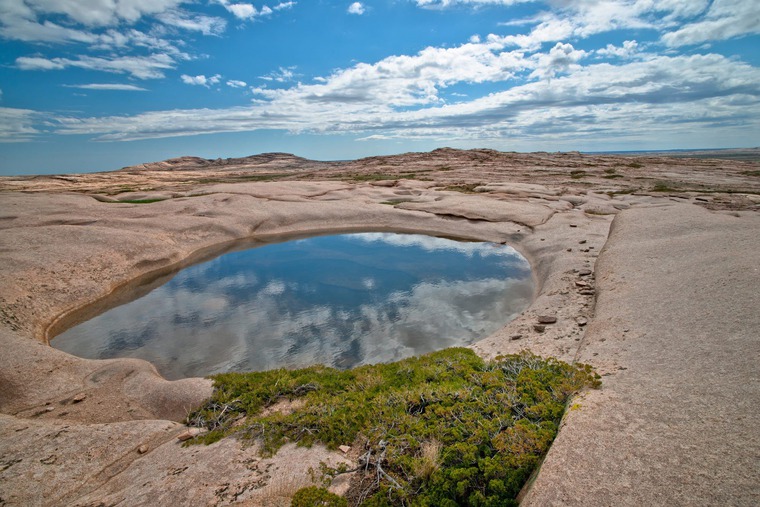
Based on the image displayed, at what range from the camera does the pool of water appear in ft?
54.6

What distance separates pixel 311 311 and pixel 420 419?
→ 13.2 m

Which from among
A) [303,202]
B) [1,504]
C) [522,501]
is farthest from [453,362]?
[303,202]

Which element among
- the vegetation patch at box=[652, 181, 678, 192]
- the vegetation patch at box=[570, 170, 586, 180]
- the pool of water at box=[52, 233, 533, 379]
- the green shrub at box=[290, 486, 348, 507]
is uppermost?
the vegetation patch at box=[570, 170, 586, 180]

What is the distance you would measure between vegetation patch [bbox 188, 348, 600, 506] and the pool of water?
12.0 ft

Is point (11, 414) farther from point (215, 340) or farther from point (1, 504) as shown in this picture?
point (215, 340)

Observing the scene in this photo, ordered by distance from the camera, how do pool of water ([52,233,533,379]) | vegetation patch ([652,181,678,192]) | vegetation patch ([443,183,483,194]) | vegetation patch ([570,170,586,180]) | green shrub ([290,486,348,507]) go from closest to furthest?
green shrub ([290,486,348,507]) < pool of water ([52,233,533,379]) < vegetation patch ([652,181,678,192]) < vegetation patch ([443,183,483,194]) < vegetation patch ([570,170,586,180])

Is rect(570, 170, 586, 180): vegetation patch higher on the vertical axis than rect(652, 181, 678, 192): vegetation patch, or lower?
higher

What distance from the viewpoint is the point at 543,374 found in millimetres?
10133

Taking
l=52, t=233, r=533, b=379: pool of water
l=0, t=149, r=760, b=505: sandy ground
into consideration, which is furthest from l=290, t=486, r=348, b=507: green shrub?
l=52, t=233, r=533, b=379: pool of water

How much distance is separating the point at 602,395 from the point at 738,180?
67226mm

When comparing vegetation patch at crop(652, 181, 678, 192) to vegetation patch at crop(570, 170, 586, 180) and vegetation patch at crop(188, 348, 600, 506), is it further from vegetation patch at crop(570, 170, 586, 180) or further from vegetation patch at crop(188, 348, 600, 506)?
vegetation patch at crop(188, 348, 600, 506)

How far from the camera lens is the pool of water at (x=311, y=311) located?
16.6 meters

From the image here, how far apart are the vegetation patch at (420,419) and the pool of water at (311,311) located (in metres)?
3.65

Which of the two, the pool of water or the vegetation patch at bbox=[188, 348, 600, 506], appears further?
the pool of water
